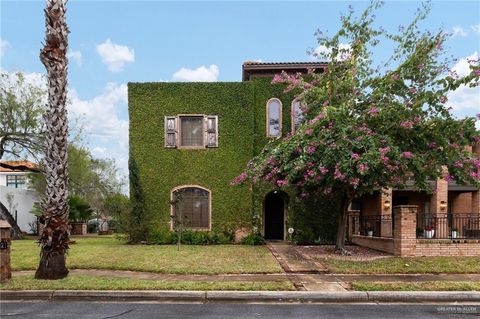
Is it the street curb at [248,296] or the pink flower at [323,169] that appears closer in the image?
the street curb at [248,296]

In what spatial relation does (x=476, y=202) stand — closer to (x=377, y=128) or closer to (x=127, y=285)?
(x=377, y=128)

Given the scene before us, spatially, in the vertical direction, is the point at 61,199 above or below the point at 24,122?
below

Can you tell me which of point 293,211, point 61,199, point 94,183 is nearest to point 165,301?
point 61,199

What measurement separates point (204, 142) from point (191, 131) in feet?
2.63

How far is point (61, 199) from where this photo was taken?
9617 mm

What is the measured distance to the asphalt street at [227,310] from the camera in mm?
7008

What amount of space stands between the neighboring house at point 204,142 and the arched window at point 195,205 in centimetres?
4

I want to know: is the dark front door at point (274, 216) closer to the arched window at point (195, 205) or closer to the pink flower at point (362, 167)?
the arched window at point (195, 205)

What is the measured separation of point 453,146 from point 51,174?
1043 cm

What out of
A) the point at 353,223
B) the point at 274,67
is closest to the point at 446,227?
the point at 353,223

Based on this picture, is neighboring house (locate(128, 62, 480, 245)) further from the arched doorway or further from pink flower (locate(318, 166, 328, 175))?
pink flower (locate(318, 166, 328, 175))

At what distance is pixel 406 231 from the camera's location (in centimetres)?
1340

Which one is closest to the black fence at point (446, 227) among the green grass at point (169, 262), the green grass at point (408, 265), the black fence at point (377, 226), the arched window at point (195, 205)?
the black fence at point (377, 226)

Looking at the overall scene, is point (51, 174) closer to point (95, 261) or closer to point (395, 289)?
point (95, 261)
